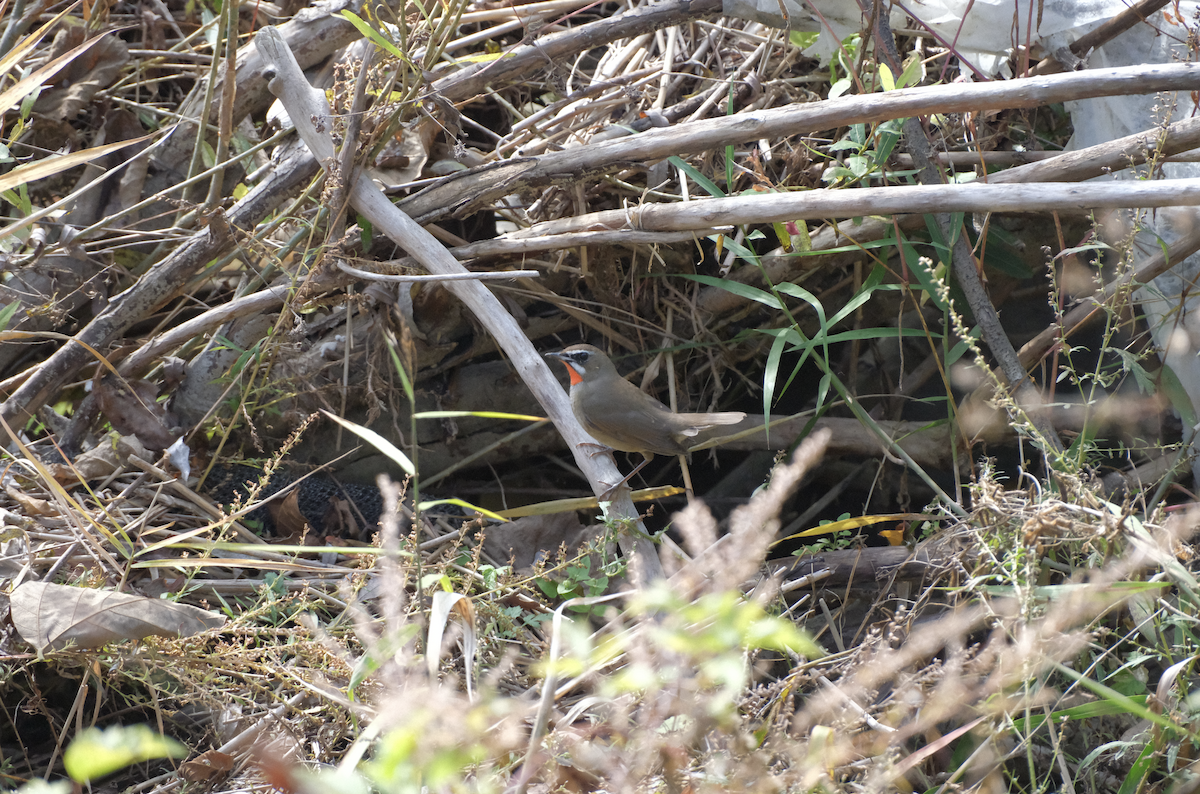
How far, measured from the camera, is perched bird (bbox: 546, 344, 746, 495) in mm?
3609

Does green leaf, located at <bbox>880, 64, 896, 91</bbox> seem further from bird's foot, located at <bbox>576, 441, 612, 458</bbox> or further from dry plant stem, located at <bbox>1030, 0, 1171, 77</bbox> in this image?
bird's foot, located at <bbox>576, 441, 612, 458</bbox>

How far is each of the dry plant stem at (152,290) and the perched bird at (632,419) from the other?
135cm

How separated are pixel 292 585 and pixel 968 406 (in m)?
2.71

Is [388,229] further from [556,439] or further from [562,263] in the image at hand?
[556,439]

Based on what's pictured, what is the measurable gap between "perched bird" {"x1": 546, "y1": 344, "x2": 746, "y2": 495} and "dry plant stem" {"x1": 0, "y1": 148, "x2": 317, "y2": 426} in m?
1.35

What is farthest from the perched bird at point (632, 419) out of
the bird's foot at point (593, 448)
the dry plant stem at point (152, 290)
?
the dry plant stem at point (152, 290)

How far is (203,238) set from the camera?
3.43 m

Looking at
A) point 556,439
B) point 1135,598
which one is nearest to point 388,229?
point 556,439

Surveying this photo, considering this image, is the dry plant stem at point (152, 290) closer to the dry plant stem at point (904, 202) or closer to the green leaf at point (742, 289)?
the dry plant stem at point (904, 202)

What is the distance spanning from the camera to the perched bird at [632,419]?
361 cm

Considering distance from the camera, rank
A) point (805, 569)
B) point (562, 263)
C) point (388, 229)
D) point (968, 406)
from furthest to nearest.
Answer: point (562, 263) < point (968, 406) < point (388, 229) < point (805, 569)

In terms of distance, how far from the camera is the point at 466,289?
10.3ft

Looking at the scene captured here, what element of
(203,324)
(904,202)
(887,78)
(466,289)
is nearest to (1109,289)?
(904,202)

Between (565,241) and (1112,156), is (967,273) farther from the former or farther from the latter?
(565,241)
